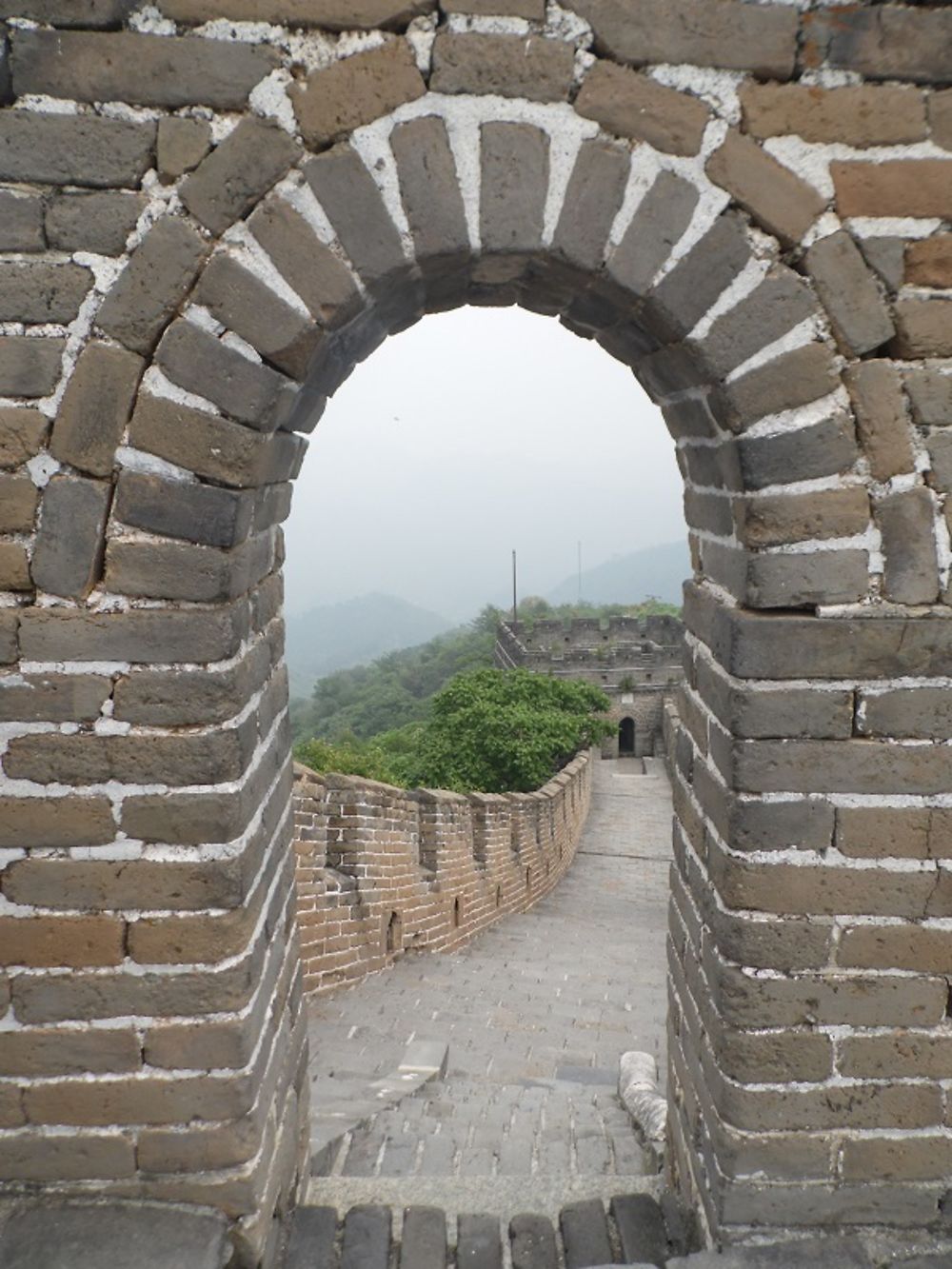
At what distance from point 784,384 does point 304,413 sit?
1.18 m

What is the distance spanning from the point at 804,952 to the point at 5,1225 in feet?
6.48

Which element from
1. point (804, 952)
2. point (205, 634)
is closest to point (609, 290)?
point (205, 634)

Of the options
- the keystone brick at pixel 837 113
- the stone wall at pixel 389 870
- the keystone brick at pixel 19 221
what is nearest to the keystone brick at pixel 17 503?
the keystone brick at pixel 19 221

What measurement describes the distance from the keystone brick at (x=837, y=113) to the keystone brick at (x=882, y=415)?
18.9 inches

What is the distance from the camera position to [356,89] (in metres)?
1.94

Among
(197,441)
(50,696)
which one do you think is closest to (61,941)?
(50,696)

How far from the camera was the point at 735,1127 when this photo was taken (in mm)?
2293

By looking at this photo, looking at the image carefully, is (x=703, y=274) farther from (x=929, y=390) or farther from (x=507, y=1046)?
(x=507, y=1046)

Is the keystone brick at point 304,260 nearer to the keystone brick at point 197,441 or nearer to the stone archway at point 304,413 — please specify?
the stone archway at point 304,413

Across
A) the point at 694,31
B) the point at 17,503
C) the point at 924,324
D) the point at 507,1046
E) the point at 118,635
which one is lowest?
the point at 507,1046

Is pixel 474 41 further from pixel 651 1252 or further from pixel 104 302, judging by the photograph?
pixel 651 1252

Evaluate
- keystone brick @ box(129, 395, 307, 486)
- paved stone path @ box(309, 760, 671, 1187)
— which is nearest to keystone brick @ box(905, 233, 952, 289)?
keystone brick @ box(129, 395, 307, 486)

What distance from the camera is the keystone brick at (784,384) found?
2.04 m

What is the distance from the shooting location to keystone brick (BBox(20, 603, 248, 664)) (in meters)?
2.06
